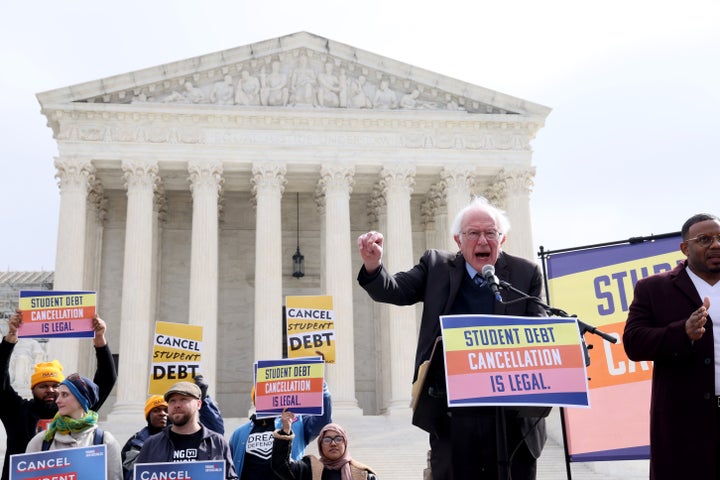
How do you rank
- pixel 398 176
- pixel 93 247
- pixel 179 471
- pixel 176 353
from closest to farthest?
pixel 179 471 < pixel 176 353 < pixel 398 176 < pixel 93 247

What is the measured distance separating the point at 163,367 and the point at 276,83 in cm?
2172

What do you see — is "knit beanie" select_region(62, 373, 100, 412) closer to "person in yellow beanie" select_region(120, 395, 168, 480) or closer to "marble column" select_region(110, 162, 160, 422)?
"person in yellow beanie" select_region(120, 395, 168, 480)

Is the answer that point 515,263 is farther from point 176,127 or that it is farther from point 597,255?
point 176,127

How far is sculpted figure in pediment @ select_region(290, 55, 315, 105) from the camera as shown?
33.0m

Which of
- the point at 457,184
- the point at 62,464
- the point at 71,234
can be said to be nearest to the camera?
the point at 62,464

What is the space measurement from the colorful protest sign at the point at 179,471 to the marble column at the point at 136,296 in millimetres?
23252

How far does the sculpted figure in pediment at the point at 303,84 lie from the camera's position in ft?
108

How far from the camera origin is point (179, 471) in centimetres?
640

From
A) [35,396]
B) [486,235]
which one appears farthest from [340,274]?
[486,235]

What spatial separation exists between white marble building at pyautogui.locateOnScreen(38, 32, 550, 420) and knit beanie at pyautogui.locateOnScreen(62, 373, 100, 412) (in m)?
22.5

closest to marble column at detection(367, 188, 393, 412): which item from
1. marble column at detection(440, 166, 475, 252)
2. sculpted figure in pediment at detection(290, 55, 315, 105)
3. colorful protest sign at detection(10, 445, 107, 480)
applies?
marble column at detection(440, 166, 475, 252)

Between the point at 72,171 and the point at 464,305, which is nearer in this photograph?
the point at 464,305

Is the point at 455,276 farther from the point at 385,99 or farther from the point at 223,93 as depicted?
the point at 223,93

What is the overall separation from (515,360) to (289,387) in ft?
18.7
